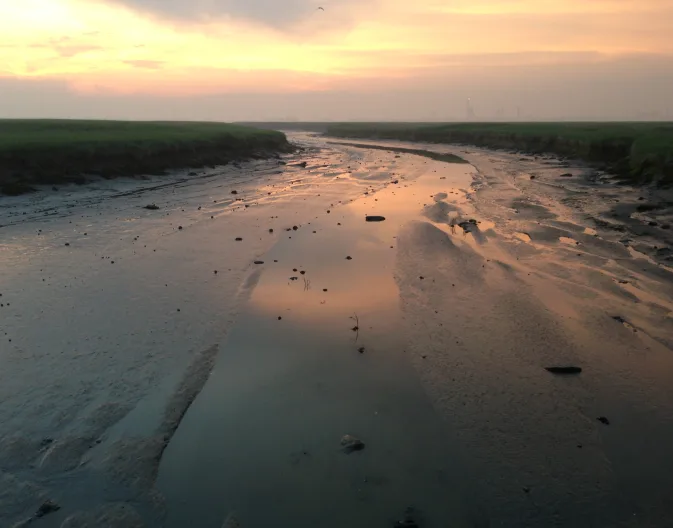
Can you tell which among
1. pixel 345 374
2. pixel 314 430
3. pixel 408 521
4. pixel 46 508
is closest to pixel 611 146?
pixel 345 374

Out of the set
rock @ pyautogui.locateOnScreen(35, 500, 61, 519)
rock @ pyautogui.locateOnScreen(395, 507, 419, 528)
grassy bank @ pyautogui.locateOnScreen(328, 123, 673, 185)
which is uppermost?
rock @ pyautogui.locateOnScreen(35, 500, 61, 519)

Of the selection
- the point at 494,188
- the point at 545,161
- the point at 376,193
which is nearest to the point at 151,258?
the point at 376,193

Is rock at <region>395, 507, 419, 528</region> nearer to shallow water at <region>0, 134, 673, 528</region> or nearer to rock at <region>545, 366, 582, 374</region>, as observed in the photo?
shallow water at <region>0, 134, 673, 528</region>

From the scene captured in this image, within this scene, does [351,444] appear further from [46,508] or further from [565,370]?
[565,370]

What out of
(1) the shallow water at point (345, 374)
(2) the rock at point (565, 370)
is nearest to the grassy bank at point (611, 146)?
(1) the shallow water at point (345, 374)

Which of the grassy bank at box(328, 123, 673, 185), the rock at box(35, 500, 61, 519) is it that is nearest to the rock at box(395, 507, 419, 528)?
the rock at box(35, 500, 61, 519)

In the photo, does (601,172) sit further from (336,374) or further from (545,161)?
(336,374)

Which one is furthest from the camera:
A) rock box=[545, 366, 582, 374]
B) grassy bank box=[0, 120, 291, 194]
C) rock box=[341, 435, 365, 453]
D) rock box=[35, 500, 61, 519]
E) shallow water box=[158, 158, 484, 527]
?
grassy bank box=[0, 120, 291, 194]
